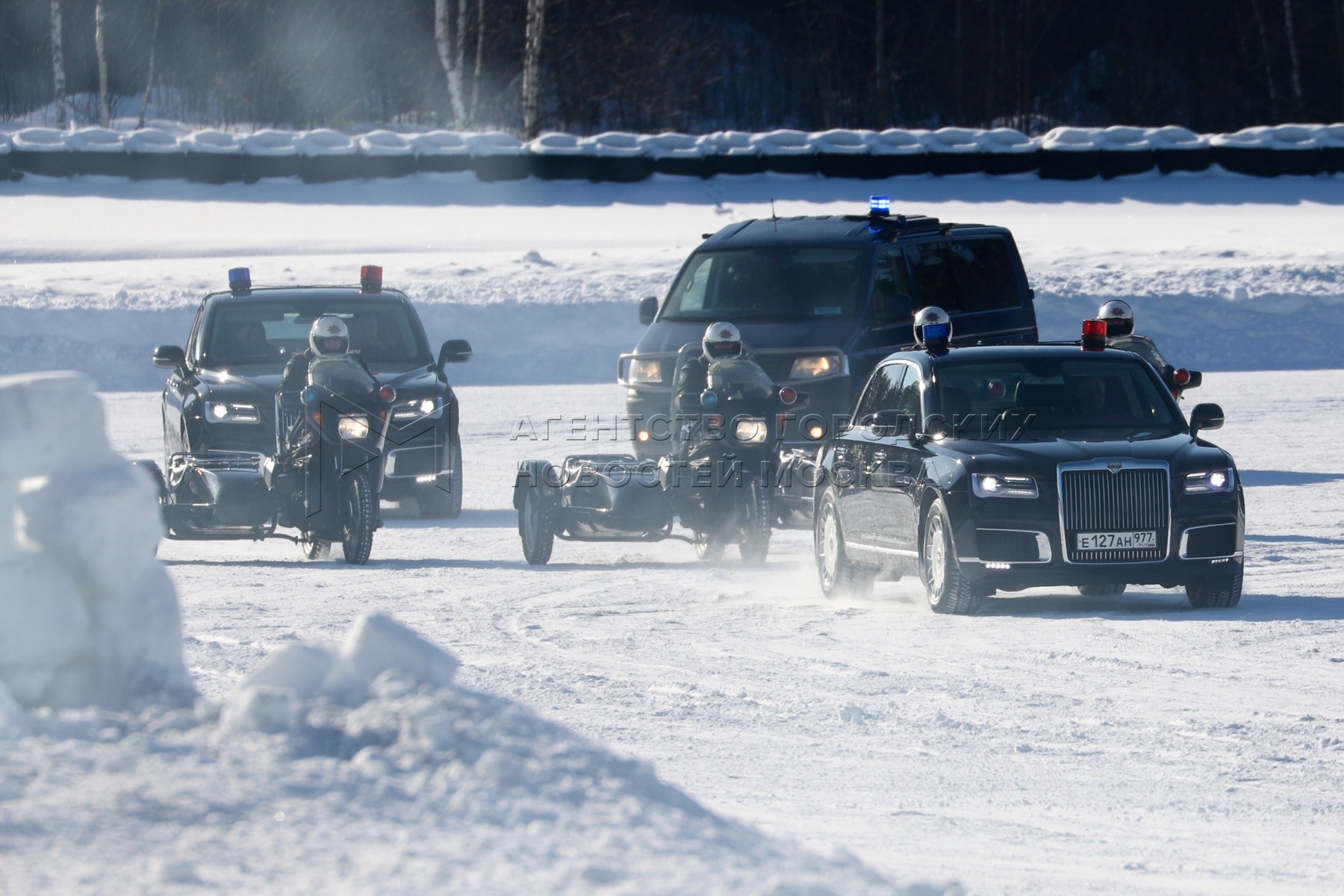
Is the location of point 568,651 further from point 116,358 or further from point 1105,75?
point 1105,75

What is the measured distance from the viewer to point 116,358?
27.7 meters

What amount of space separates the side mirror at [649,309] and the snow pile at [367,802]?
36.5 ft

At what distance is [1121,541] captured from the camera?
34.7 feet

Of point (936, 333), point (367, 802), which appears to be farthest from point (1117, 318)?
point (367, 802)

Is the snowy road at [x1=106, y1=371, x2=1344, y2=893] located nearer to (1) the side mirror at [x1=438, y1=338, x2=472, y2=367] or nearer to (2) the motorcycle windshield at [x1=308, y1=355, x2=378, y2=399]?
(2) the motorcycle windshield at [x1=308, y1=355, x2=378, y2=399]

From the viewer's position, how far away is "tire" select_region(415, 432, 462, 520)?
15781 millimetres

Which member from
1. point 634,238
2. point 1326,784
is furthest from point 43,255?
point 1326,784

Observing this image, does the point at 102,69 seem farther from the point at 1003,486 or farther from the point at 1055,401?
the point at 1003,486

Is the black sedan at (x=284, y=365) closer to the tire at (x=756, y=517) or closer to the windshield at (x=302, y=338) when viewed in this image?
the windshield at (x=302, y=338)

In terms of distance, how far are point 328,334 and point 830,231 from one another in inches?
198

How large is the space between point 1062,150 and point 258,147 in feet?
46.3

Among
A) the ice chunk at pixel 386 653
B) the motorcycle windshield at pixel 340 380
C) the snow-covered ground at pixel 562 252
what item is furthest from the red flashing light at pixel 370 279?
the snow-covered ground at pixel 562 252

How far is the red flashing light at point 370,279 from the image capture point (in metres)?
16.1

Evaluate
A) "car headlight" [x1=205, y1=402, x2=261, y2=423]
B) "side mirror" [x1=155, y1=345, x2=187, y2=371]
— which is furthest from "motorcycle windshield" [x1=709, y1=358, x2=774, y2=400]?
"side mirror" [x1=155, y1=345, x2=187, y2=371]
